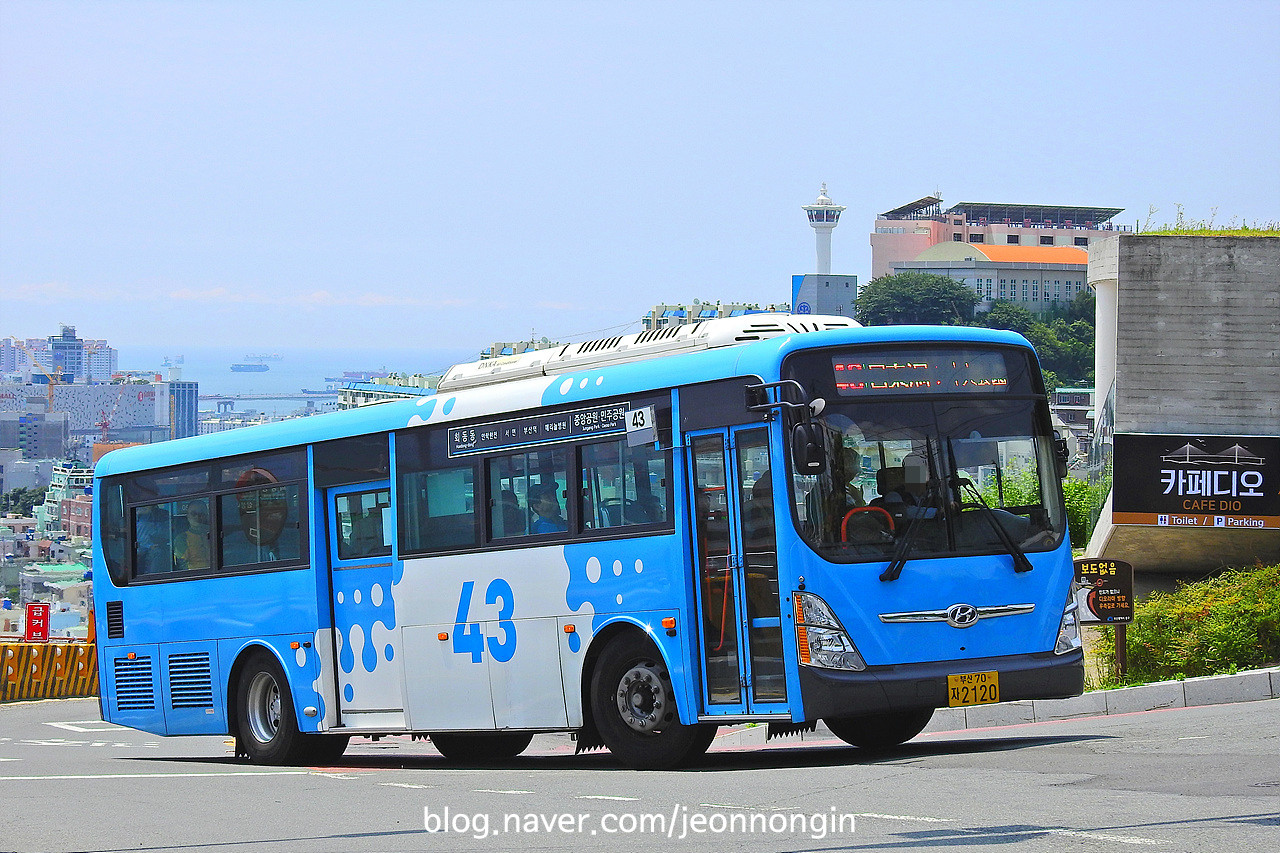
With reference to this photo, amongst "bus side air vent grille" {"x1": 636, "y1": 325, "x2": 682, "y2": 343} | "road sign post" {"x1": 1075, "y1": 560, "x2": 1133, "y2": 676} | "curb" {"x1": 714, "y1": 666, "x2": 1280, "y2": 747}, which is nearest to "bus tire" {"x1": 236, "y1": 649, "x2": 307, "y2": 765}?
"curb" {"x1": 714, "y1": 666, "x2": 1280, "y2": 747}

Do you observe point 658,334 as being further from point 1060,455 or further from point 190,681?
point 190,681

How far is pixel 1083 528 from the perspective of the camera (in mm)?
40281

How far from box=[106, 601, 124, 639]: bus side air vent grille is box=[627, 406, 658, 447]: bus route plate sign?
26.6 ft

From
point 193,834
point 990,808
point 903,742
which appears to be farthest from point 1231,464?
point 193,834

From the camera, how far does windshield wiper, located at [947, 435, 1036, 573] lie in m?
10.0

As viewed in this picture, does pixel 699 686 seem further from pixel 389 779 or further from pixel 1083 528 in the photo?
pixel 1083 528

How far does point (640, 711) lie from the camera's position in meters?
10.7

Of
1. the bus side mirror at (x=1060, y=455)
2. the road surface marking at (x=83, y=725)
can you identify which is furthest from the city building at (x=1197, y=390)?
the road surface marking at (x=83, y=725)

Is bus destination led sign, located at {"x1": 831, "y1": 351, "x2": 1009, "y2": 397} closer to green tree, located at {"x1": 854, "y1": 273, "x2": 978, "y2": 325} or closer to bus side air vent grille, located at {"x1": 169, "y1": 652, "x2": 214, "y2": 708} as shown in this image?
bus side air vent grille, located at {"x1": 169, "y1": 652, "x2": 214, "y2": 708}

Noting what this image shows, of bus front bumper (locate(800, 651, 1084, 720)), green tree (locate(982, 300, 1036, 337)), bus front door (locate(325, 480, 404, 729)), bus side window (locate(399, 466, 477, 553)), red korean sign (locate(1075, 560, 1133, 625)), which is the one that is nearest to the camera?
bus front bumper (locate(800, 651, 1084, 720))

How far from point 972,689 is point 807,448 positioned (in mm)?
1967

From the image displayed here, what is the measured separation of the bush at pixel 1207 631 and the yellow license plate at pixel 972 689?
700cm

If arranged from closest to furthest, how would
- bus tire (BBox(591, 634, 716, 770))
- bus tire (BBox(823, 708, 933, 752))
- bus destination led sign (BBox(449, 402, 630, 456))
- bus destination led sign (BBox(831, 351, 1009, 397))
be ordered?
bus destination led sign (BBox(831, 351, 1009, 397)) < bus tire (BBox(591, 634, 716, 770)) < bus destination led sign (BBox(449, 402, 630, 456)) < bus tire (BBox(823, 708, 933, 752))

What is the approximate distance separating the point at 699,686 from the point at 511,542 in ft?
7.48
